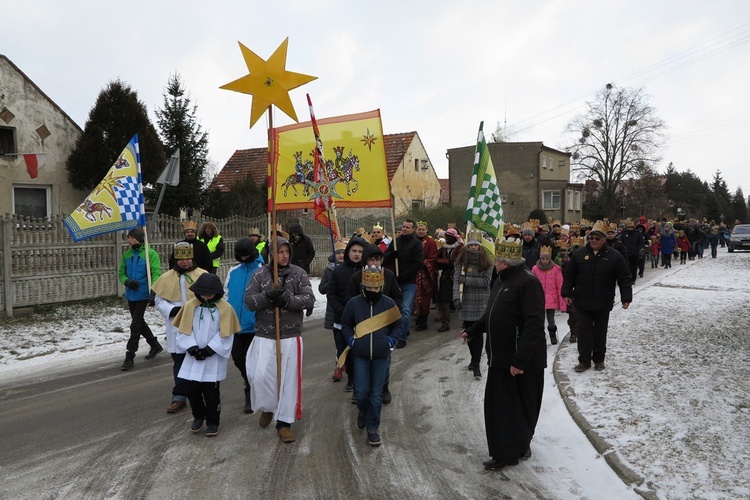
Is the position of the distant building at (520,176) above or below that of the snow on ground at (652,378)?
above

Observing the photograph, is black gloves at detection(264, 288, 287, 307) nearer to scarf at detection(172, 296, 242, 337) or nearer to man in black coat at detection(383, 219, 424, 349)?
scarf at detection(172, 296, 242, 337)

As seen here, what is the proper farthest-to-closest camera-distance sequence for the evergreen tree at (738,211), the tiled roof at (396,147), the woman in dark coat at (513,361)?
the evergreen tree at (738,211)
the tiled roof at (396,147)
the woman in dark coat at (513,361)

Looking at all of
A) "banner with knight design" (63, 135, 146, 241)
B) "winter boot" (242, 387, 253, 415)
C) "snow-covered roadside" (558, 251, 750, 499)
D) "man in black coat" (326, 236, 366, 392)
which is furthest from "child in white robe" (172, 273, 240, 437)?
"banner with knight design" (63, 135, 146, 241)

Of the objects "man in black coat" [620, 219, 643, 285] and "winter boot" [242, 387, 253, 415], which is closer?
"winter boot" [242, 387, 253, 415]

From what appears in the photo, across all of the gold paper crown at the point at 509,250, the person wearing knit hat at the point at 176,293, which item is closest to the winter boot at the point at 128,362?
the person wearing knit hat at the point at 176,293

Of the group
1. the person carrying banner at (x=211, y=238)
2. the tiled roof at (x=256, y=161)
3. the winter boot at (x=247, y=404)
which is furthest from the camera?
the tiled roof at (x=256, y=161)

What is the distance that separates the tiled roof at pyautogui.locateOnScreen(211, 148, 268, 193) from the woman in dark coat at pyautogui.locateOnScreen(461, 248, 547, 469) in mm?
26713

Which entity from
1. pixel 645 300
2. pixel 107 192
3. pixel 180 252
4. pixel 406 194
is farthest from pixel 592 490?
pixel 406 194

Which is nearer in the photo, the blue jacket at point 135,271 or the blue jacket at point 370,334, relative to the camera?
the blue jacket at point 370,334

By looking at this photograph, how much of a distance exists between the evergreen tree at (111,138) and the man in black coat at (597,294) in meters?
14.1

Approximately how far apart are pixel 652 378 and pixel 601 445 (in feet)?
7.46

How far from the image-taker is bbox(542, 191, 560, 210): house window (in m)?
49.5

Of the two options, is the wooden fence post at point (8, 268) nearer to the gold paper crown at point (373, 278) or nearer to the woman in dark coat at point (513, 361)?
the gold paper crown at point (373, 278)

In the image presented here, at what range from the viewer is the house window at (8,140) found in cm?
1590
